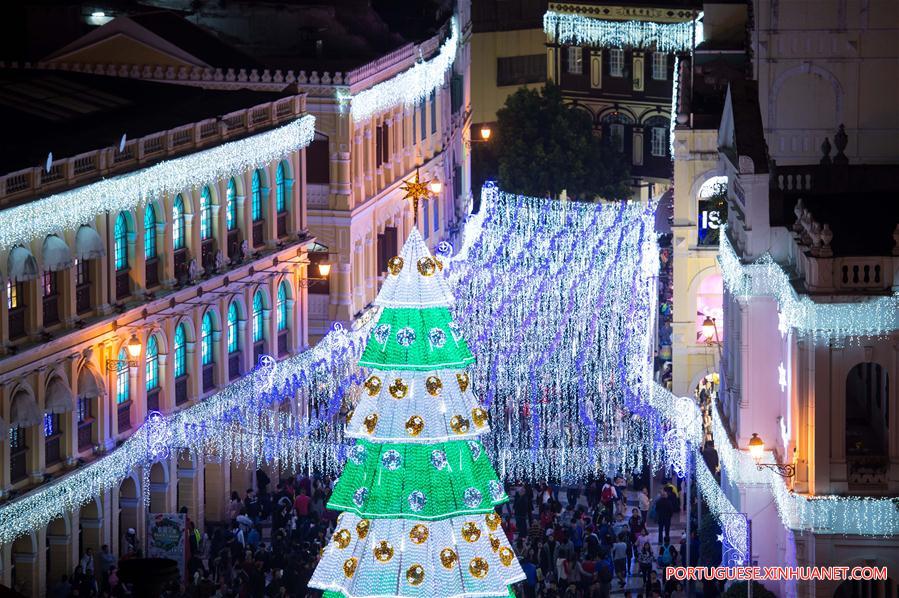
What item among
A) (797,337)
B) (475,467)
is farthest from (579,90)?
(475,467)

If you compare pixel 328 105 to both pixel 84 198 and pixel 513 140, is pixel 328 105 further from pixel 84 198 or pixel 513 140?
pixel 513 140

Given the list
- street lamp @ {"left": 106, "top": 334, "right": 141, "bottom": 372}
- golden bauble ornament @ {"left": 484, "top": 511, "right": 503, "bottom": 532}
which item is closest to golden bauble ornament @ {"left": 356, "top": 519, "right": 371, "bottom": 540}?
golden bauble ornament @ {"left": 484, "top": 511, "right": 503, "bottom": 532}

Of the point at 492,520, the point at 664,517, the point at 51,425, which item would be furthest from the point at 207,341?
the point at 492,520

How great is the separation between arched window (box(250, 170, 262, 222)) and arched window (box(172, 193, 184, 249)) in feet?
16.9

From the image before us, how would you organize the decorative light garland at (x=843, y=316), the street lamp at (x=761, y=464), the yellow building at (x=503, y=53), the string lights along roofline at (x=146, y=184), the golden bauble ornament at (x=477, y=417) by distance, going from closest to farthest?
1. the golden bauble ornament at (x=477, y=417)
2. the decorative light garland at (x=843, y=316)
3. the street lamp at (x=761, y=464)
4. the string lights along roofline at (x=146, y=184)
5. the yellow building at (x=503, y=53)

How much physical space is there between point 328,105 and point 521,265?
15.3 m

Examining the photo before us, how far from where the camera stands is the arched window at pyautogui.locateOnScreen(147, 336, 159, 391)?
6981 cm

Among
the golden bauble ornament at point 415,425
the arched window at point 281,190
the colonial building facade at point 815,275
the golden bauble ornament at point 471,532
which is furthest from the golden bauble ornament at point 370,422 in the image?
the arched window at point 281,190

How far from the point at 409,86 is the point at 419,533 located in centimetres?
5126

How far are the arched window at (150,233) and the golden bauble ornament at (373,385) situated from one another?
82.3ft

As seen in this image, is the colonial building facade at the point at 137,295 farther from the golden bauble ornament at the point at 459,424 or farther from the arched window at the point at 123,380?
the golden bauble ornament at the point at 459,424

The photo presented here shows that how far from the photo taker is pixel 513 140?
11700 cm

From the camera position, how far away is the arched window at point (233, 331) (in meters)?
75.6

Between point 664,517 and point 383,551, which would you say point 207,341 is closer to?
point 664,517
